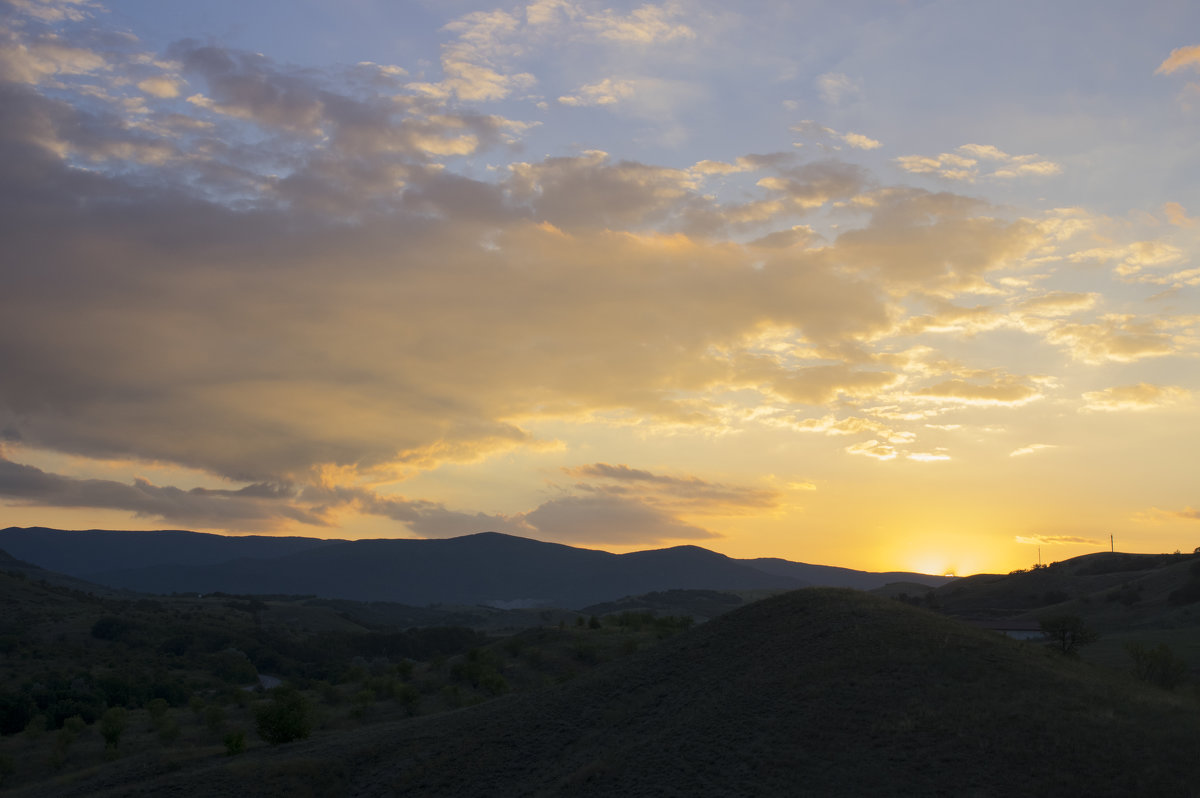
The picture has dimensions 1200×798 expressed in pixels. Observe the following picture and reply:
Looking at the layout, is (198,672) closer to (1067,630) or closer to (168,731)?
(168,731)

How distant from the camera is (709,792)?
69.8 ft

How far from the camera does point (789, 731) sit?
23.3 meters

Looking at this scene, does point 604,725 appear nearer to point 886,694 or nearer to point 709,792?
point 709,792

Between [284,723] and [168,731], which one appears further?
[168,731]

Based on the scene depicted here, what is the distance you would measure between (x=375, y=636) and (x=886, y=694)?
91.6 m

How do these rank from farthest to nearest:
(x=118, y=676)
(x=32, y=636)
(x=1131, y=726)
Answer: (x=32, y=636)
(x=118, y=676)
(x=1131, y=726)

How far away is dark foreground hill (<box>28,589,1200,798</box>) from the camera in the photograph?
20125mm

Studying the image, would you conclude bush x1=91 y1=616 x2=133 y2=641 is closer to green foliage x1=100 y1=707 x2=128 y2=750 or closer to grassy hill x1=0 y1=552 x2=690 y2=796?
grassy hill x1=0 y1=552 x2=690 y2=796

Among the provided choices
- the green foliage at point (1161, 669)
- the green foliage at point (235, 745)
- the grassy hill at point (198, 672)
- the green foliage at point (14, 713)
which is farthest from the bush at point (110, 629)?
the green foliage at point (1161, 669)

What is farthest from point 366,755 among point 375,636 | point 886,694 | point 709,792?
point 375,636

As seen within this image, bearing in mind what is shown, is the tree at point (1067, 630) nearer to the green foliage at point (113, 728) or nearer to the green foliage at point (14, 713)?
the green foliage at point (113, 728)

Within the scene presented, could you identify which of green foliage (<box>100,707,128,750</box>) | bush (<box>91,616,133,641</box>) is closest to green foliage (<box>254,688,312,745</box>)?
green foliage (<box>100,707,128,750</box>)

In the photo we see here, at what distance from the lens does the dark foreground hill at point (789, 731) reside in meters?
20.1

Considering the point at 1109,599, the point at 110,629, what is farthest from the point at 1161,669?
the point at 110,629
